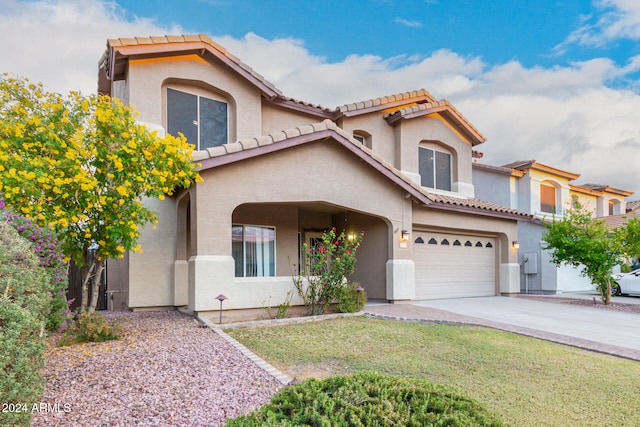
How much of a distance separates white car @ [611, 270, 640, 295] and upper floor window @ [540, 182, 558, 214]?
5795mm

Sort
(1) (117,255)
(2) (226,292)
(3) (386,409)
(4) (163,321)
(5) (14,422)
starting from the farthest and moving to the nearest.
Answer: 1. (2) (226,292)
2. (4) (163,321)
3. (1) (117,255)
4. (5) (14,422)
5. (3) (386,409)

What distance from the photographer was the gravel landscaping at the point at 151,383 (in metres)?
3.91

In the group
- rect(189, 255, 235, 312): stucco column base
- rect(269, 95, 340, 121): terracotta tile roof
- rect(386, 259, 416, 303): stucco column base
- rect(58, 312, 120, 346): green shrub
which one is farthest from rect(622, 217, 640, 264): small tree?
rect(58, 312, 120, 346): green shrub

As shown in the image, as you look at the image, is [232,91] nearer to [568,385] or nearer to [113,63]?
[113,63]

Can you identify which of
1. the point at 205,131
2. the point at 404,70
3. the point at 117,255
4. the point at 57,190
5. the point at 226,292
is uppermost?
the point at 404,70

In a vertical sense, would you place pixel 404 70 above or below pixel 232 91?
above

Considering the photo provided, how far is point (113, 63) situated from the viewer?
1086 cm

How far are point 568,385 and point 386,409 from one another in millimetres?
4471

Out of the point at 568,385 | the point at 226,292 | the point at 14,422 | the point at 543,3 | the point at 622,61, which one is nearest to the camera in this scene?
the point at 14,422

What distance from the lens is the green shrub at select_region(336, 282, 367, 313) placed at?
10586 millimetres

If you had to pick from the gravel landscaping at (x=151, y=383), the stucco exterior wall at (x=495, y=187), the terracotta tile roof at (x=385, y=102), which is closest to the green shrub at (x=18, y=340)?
the gravel landscaping at (x=151, y=383)

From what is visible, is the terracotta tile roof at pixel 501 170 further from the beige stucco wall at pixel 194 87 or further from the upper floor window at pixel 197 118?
the upper floor window at pixel 197 118

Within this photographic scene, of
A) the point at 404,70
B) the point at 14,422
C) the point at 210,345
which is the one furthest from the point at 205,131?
the point at 404,70

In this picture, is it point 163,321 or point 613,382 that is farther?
point 163,321
